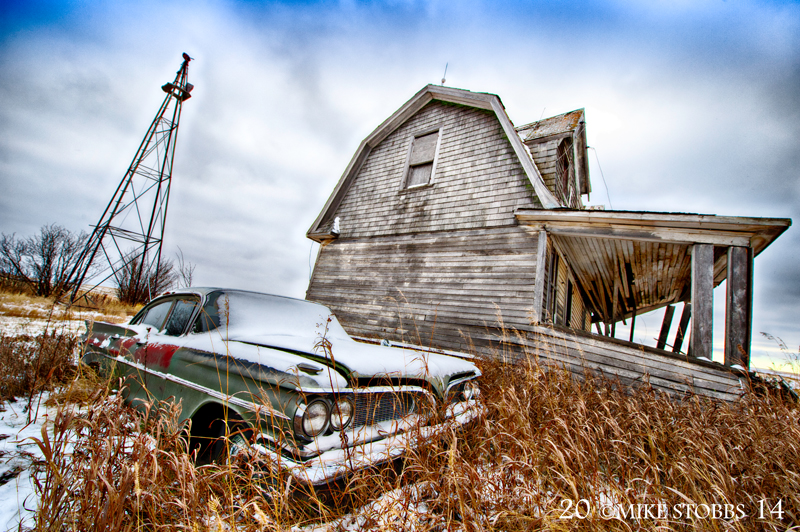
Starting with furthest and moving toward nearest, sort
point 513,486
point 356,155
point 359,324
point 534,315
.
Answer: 1. point 356,155
2. point 359,324
3. point 534,315
4. point 513,486

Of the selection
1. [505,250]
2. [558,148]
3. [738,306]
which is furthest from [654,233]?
[558,148]

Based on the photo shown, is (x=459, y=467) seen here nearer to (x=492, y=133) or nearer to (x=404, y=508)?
(x=404, y=508)

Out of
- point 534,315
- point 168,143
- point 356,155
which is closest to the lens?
point 534,315

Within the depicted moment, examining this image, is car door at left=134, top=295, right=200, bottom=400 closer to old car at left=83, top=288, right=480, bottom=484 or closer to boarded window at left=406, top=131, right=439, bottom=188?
old car at left=83, top=288, right=480, bottom=484

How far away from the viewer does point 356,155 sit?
966cm

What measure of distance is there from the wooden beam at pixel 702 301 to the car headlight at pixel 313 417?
18.1 feet

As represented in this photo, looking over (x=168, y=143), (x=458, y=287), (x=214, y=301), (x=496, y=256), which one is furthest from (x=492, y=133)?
(x=168, y=143)

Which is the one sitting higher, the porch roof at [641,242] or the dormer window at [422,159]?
the dormer window at [422,159]

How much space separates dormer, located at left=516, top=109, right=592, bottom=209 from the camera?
7.29 metres

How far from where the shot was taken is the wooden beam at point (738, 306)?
4395 millimetres

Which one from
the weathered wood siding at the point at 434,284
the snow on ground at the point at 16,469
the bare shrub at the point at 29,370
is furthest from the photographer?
the weathered wood siding at the point at 434,284

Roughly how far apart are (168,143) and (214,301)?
1467 centimetres

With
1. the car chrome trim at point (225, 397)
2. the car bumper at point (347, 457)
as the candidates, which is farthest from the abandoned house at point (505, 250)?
the car chrome trim at point (225, 397)

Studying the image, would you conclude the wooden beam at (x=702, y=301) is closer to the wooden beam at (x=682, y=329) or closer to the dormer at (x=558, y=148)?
the dormer at (x=558, y=148)
